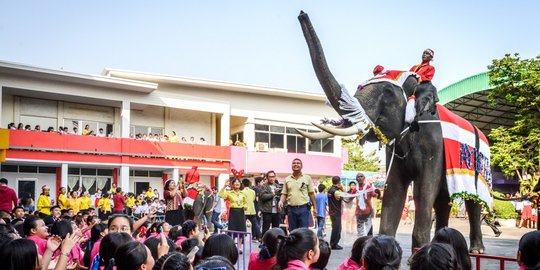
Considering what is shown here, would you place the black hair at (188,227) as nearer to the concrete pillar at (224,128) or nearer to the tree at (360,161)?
the concrete pillar at (224,128)

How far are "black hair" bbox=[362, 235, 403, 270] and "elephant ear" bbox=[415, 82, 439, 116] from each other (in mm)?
3286

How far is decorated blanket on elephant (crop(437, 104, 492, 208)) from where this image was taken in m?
7.07

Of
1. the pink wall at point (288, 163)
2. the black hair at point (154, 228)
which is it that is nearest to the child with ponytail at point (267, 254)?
the black hair at point (154, 228)

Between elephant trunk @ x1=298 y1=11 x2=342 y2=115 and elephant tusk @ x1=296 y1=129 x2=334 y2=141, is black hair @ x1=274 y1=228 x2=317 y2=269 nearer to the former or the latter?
elephant tusk @ x1=296 y1=129 x2=334 y2=141

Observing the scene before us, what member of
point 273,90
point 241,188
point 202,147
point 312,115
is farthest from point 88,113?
point 241,188

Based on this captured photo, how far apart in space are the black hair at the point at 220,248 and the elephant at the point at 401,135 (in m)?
2.11

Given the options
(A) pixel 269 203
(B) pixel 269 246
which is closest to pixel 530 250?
(B) pixel 269 246

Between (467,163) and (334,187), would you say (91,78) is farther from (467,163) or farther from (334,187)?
(467,163)

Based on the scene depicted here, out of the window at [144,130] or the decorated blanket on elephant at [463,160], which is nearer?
the decorated blanket on elephant at [463,160]

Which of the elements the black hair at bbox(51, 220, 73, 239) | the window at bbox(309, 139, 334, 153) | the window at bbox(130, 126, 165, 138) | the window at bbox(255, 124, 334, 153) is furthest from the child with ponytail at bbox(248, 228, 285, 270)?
the window at bbox(309, 139, 334, 153)

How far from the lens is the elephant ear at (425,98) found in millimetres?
6707

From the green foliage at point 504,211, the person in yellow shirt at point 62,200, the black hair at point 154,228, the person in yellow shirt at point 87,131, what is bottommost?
the green foliage at point 504,211

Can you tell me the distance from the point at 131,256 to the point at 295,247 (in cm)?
109

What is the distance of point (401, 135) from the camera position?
6852mm
